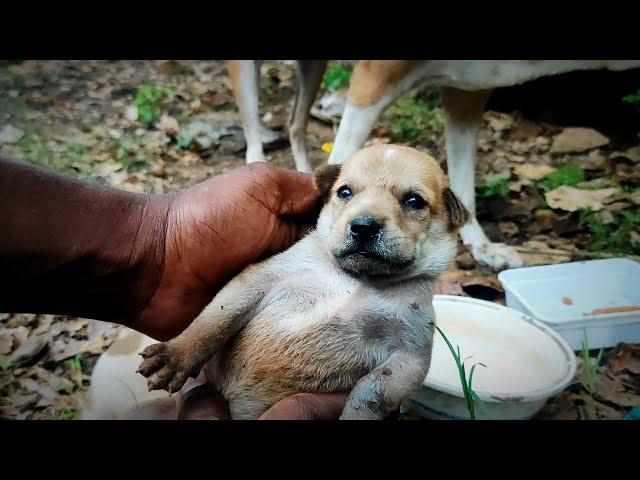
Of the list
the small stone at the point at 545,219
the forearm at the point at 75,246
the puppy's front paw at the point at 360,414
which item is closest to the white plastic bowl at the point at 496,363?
the puppy's front paw at the point at 360,414

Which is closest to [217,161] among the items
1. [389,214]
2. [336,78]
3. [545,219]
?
[336,78]

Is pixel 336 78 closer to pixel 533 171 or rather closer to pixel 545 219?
pixel 533 171

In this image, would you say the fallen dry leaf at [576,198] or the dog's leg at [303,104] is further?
the dog's leg at [303,104]

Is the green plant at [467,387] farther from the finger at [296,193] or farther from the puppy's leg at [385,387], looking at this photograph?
the finger at [296,193]

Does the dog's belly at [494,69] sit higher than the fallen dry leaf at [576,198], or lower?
higher

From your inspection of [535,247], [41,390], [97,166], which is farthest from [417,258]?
[97,166]
